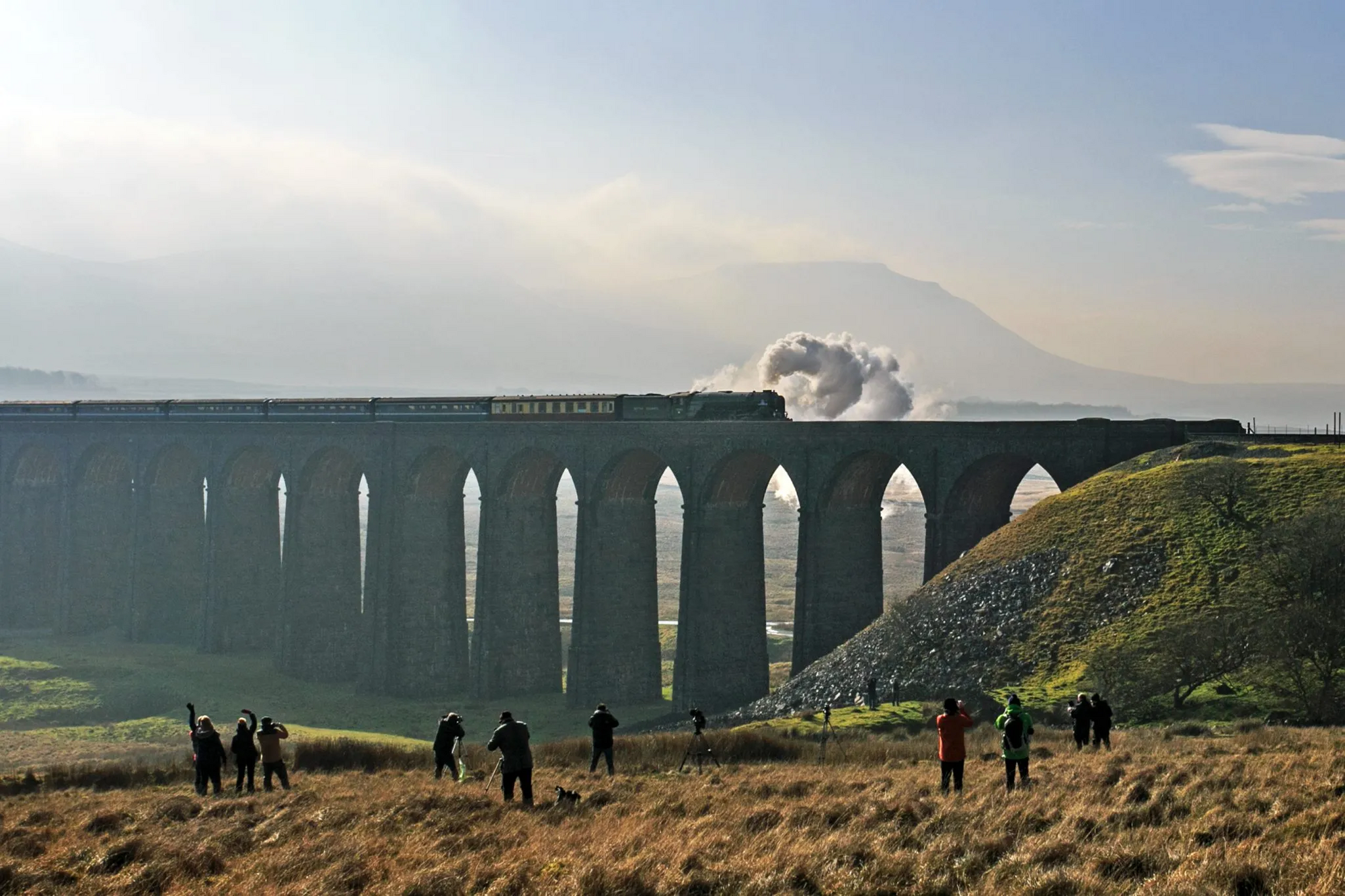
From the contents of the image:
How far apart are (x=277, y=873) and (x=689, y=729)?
998 inches

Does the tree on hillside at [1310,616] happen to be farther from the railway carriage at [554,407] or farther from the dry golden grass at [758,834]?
the railway carriage at [554,407]

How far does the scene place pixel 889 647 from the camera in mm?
44656

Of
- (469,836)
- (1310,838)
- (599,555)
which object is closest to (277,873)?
(469,836)

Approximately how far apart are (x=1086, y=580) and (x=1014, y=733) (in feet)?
73.4

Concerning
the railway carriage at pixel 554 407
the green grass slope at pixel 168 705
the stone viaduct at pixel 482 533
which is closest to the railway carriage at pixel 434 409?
the railway carriage at pixel 554 407

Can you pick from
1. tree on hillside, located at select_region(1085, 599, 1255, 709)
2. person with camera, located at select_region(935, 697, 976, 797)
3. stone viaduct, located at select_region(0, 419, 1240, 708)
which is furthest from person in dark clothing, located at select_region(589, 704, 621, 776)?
stone viaduct, located at select_region(0, 419, 1240, 708)

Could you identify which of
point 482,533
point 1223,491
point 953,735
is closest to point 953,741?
point 953,735

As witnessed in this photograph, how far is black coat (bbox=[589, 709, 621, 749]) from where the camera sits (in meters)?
26.7

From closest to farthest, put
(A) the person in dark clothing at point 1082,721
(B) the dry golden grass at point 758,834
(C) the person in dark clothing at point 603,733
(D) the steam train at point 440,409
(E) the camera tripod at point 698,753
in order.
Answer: (B) the dry golden grass at point 758,834 < (C) the person in dark clothing at point 603,733 < (A) the person in dark clothing at point 1082,721 < (E) the camera tripod at point 698,753 < (D) the steam train at point 440,409

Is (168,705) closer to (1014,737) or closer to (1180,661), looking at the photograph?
(1180,661)

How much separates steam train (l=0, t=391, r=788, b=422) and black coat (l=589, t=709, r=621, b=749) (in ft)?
101

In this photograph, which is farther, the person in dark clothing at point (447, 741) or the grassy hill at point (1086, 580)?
the grassy hill at point (1086, 580)

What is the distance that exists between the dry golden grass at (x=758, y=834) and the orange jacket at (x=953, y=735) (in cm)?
69

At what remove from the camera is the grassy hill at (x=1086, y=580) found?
131ft
